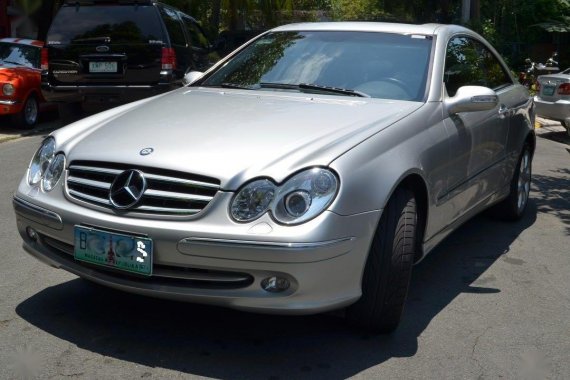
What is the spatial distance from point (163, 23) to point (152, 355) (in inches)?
309

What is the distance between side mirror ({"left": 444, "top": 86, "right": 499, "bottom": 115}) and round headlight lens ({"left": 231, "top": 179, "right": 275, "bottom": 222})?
1660 mm

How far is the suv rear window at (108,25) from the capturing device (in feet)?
35.8

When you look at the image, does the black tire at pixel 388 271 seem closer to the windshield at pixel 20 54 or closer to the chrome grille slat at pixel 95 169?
the chrome grille slat at pixel 95 169

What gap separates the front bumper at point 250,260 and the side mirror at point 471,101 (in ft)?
4.31

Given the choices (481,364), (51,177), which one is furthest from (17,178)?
(481,364)

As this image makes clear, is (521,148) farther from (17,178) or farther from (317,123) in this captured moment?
(17,178)

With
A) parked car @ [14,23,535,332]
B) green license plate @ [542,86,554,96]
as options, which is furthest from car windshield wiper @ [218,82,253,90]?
green license plate @ [542,86,554,96]

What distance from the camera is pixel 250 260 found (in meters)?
3.53

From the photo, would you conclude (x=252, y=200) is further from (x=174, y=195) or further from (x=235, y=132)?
(x=235, y=132)

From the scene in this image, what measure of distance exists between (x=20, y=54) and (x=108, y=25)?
260 centimetres

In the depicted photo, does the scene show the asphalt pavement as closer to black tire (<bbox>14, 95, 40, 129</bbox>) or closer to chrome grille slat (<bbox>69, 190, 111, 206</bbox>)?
chrome grille slat (<bbox>69, 190, 111, 206</bbox>)

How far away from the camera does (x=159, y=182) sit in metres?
3.75

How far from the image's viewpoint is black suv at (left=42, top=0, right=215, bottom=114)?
1083 cm

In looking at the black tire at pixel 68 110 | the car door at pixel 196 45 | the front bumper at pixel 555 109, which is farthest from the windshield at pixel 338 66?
the front bumper at pixel 555 109
